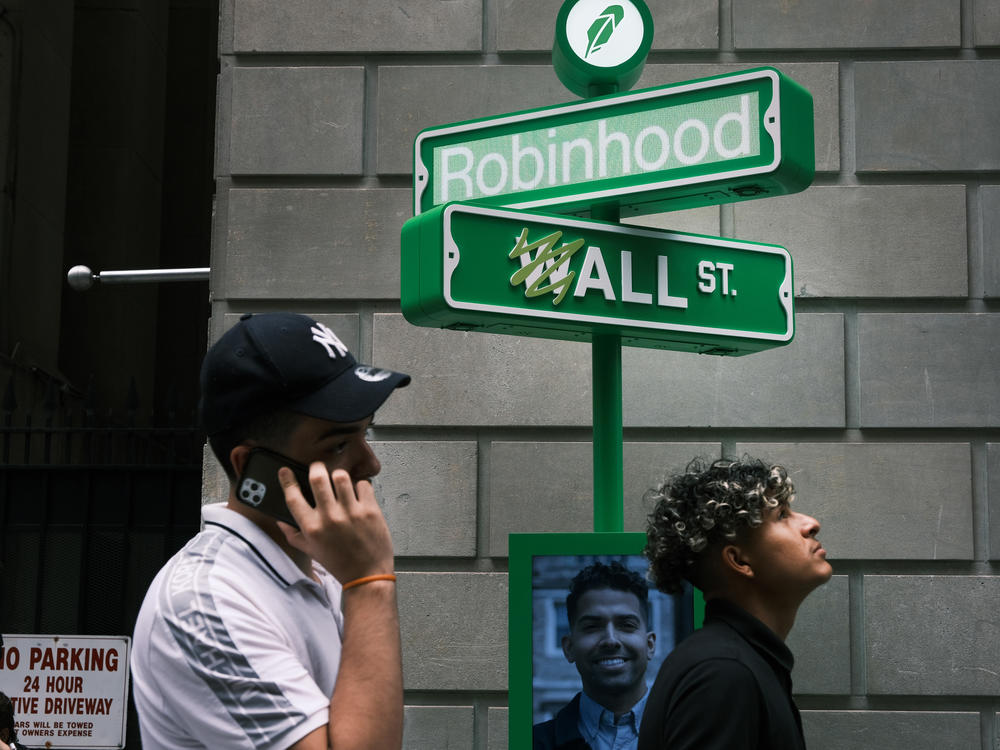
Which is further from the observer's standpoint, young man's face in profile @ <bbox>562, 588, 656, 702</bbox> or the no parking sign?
the no parking sign

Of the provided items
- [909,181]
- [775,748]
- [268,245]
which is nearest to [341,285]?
[268,245]

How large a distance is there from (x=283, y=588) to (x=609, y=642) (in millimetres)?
2173

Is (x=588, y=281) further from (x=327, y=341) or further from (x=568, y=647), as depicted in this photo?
(x=327, y=341)

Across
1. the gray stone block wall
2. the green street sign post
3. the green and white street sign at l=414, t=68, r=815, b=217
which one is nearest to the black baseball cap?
the green street sign post

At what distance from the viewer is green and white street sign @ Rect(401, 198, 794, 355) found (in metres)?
3.81

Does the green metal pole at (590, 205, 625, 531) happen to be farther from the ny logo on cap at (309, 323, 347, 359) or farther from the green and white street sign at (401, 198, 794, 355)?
the ny logo on cap at (309, 323, 347, 359)

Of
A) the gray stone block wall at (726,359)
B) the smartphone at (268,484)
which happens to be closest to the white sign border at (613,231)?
the gray stone block wall at (726,359)

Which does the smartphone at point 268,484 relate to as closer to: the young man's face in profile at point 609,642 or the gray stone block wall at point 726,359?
the young man's face in profile at point 609,642

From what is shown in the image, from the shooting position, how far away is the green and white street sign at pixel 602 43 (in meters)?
4.38

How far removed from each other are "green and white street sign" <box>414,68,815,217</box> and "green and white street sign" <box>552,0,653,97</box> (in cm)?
33

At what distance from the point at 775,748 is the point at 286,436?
125cm

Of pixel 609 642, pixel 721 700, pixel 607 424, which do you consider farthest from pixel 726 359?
pixel 721 700

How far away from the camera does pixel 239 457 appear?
6.48 ft

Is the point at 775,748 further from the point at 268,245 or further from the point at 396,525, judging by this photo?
the point at 268,245
